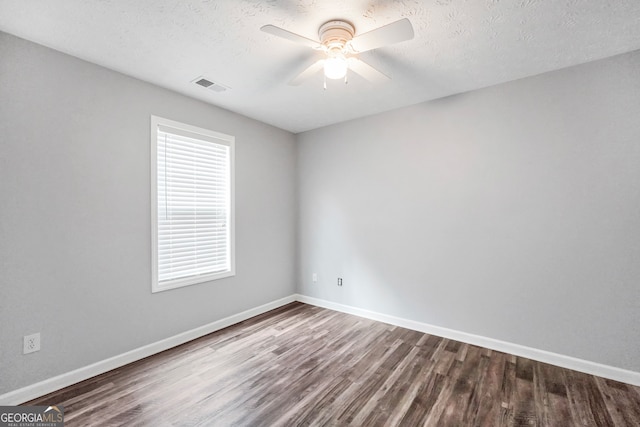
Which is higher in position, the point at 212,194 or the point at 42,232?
the point at 212,194

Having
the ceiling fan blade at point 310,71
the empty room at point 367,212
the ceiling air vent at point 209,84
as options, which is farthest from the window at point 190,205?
the ceiling fan blade at point 310,71

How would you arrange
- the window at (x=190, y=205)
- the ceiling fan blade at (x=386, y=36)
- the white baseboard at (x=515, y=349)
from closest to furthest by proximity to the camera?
the ceiling fan blade at (x=386, y=36)
the white baseboard at (x=515, y=349)
the window at (x=190, y=205)

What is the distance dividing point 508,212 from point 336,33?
233 cm

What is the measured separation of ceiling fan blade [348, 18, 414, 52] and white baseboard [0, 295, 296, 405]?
3181mm

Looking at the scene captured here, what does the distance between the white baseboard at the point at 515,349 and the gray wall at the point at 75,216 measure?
2208 mm

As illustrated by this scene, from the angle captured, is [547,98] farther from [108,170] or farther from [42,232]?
[42,232]

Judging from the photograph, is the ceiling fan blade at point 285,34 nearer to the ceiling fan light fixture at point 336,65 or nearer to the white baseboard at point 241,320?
the ceiling fan light fixture at point 336,65

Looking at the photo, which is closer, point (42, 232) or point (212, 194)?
point (42, 232)

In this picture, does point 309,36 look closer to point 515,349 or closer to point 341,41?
point 341,41

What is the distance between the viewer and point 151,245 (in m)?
2.68

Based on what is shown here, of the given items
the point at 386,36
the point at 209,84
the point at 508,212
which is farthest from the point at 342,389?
the point at 209,84

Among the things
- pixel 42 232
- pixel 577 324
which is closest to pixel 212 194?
pixel 42 232

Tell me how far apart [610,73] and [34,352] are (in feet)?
16.8

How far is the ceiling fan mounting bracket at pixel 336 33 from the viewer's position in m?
1.85
